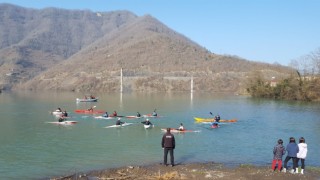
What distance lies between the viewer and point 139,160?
30.5m

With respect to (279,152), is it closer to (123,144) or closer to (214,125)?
(123,144)

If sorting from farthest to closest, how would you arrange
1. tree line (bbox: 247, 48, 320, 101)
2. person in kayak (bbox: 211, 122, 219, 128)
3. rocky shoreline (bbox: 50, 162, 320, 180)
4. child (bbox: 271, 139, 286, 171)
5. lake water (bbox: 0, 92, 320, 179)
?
tree line (bbox: 247, 48, 320, 101)
person in kayak (bbox: 211, 122, 219, 128)
lake water (bbox: 0, 92, 320, 179)
child (bbox: 271, 139, 286, 171)
rocky shoreline (bbox: 50, 162, 320, 180)

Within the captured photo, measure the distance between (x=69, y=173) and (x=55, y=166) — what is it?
295 centimetres

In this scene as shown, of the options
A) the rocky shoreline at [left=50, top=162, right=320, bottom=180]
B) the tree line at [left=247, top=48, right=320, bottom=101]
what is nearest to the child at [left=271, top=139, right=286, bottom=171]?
the rocky shoreline at [left=50, top=162, right=320, bottom=180]

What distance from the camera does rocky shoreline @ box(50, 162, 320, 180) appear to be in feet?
77.1

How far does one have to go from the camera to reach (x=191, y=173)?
24.5 metres

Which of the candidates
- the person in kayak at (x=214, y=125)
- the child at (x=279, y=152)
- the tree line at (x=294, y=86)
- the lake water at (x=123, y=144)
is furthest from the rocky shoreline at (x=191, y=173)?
the tree line at (x=294, y=86)

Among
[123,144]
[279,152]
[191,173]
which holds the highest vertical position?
[279,152]

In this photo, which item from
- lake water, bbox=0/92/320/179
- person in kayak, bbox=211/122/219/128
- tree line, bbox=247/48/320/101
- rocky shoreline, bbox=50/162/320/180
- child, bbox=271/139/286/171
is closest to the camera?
rocky shoreline, bbox=50/162/320/180

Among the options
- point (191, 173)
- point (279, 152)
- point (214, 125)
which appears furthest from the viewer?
point (214, 125)

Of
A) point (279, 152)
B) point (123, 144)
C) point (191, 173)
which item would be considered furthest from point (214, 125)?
point (191, 173)

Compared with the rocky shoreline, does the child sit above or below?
above

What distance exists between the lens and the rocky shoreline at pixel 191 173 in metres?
23.5

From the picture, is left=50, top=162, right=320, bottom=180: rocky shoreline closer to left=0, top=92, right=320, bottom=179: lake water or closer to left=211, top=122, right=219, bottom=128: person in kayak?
left=0, top=92, right=320, bottom=179: lake water
